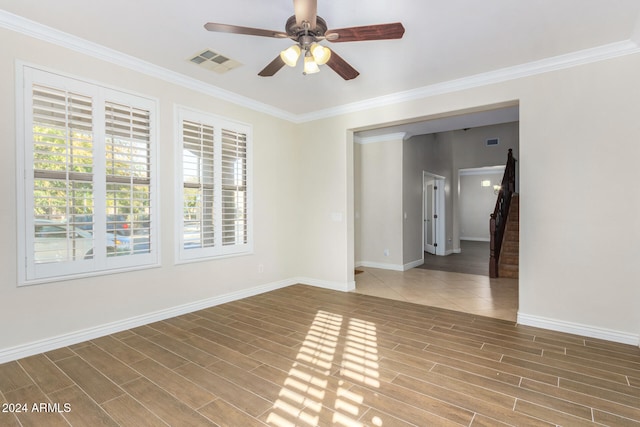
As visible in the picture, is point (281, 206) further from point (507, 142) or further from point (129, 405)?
point (507, 142)

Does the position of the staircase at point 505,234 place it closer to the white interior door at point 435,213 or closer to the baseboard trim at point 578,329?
the white interior door at point 435,213

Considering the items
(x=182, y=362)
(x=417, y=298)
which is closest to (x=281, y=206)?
(x=417, y=298)

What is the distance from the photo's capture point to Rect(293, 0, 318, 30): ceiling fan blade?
2002 millimetres

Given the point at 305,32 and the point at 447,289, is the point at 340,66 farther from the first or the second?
the point at 447,289

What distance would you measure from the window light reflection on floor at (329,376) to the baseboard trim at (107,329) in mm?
1464

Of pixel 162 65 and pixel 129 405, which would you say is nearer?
pixel 129 405

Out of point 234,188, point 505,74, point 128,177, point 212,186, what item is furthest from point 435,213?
point 128,177

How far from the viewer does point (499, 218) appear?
6.38 metres

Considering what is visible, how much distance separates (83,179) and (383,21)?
306cm

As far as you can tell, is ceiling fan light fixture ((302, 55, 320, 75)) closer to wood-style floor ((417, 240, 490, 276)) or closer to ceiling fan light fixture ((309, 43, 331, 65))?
ceiling fan light fixture ((309, 43, 331, 65))

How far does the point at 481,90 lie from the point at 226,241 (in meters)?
3.72

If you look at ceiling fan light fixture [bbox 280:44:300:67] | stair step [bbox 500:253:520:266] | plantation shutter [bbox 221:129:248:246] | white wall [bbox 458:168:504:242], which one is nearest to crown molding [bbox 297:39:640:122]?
plantation shutter [bbox 221:129:248:246]

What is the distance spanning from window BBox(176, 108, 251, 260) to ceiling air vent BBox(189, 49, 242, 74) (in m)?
0.65

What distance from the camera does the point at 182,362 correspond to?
8.52 ft
